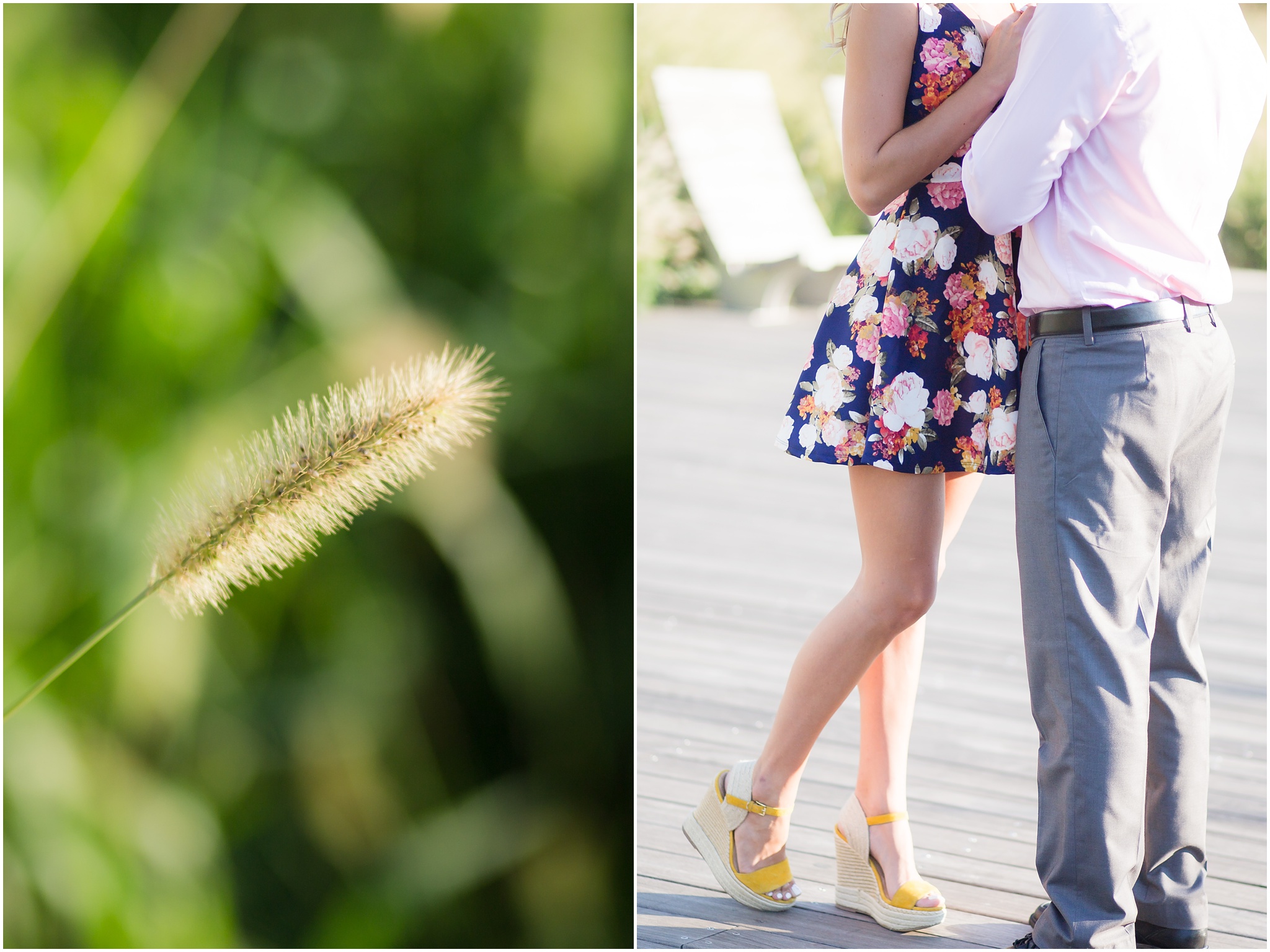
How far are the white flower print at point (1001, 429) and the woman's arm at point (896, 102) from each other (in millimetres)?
198

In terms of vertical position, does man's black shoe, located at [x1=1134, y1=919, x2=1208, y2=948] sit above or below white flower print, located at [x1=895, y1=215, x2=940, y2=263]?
below

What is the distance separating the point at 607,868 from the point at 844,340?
0.48 m

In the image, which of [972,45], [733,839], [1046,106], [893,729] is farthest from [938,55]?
[733,839]

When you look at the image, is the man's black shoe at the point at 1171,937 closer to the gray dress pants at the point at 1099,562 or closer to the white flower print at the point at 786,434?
the gray dress pants at the point at 1099,562

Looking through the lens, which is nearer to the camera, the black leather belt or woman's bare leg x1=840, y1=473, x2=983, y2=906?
the black leather belt

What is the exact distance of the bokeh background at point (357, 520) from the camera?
732mm

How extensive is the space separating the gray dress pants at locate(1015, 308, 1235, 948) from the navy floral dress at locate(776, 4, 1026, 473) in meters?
0.04

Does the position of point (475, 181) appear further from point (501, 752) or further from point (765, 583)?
point (765, 583)

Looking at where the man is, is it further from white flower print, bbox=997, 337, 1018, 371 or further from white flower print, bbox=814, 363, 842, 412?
white flower print, bbox=814, 363, 842, 412

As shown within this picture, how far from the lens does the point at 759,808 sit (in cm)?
111

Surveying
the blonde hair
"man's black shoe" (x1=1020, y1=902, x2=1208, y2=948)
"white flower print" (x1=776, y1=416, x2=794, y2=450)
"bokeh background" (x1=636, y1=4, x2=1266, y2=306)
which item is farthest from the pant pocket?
"bokeh background" (x1=636, y1=4, x2=1266, y2=306)

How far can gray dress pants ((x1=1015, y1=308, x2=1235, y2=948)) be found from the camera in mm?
896

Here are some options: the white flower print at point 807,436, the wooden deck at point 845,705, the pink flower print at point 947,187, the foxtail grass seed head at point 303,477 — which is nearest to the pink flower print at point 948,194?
the pink flower print at point 947,187

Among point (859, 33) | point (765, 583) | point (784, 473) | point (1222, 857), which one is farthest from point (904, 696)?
point (784, 473)
